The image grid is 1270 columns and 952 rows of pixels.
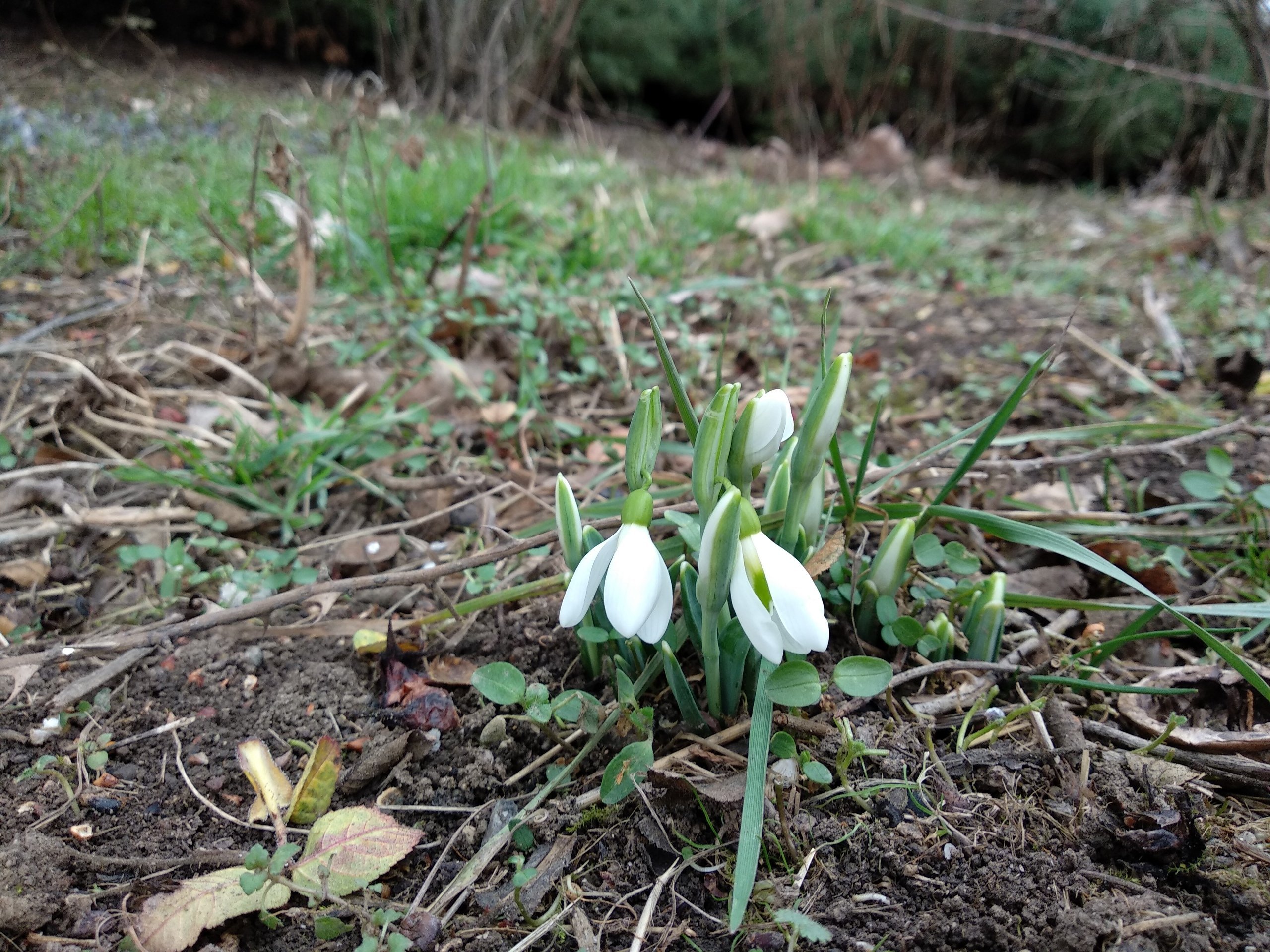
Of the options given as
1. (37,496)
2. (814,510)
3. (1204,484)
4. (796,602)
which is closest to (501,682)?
(796,602)

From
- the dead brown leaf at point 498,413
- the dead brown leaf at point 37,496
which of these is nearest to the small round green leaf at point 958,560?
the dead brown leaf at point 498,413

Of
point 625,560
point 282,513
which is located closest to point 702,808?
point 625,560

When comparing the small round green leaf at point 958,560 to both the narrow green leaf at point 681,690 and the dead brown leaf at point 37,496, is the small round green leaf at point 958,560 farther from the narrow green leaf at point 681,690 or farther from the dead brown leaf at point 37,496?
the dead brown leaf at point 37,496

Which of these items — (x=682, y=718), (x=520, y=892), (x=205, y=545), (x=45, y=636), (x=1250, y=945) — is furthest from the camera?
(x=205, y=545)

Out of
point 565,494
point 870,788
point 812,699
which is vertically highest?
point 565,494

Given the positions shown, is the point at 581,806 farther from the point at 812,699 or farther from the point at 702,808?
the point at 812,699

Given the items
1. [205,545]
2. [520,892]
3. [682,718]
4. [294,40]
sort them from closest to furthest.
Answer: [520,892] < [682,718] < [205,545] < [294,40]
